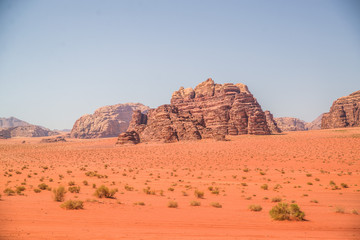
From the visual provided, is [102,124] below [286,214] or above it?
above

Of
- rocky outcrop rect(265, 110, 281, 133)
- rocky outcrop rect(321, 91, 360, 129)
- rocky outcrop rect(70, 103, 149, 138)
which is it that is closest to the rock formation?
rocky outcrop rect(265, 110, 281, 133)

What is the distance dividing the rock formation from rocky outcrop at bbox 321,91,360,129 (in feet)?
122

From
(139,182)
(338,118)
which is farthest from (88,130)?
(139,182)

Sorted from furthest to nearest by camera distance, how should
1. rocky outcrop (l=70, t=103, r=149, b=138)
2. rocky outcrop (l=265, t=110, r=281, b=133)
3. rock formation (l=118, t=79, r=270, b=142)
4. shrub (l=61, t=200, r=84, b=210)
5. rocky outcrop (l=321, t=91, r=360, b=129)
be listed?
rocky outcrop (l=70, t=103, r=149, b=138) → rocky outcrop (l=321, t=91, r=360, b=129) → rocky outcrop (l=265, t=110, r=281, b=133) → rock formation (l=118, t=79, r=270, b=142) → shrub (l=61, t=200, r=84, b=210)

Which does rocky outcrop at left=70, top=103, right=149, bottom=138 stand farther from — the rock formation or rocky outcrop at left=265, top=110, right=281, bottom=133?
rocky outcrop at left=265, top=110, right=281, bottom=133

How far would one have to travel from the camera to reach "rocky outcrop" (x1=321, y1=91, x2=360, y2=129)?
94.6 m

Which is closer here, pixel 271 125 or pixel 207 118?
pixel 207 118

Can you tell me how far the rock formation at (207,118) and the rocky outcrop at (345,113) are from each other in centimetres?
3709

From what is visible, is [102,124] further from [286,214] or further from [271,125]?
[286,214]

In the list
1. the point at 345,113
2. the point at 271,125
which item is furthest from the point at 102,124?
→ the point at 345,113

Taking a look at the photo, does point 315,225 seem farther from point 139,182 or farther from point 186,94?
point 186,94

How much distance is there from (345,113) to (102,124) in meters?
117

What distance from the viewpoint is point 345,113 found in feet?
321

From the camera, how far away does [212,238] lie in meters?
8.36
